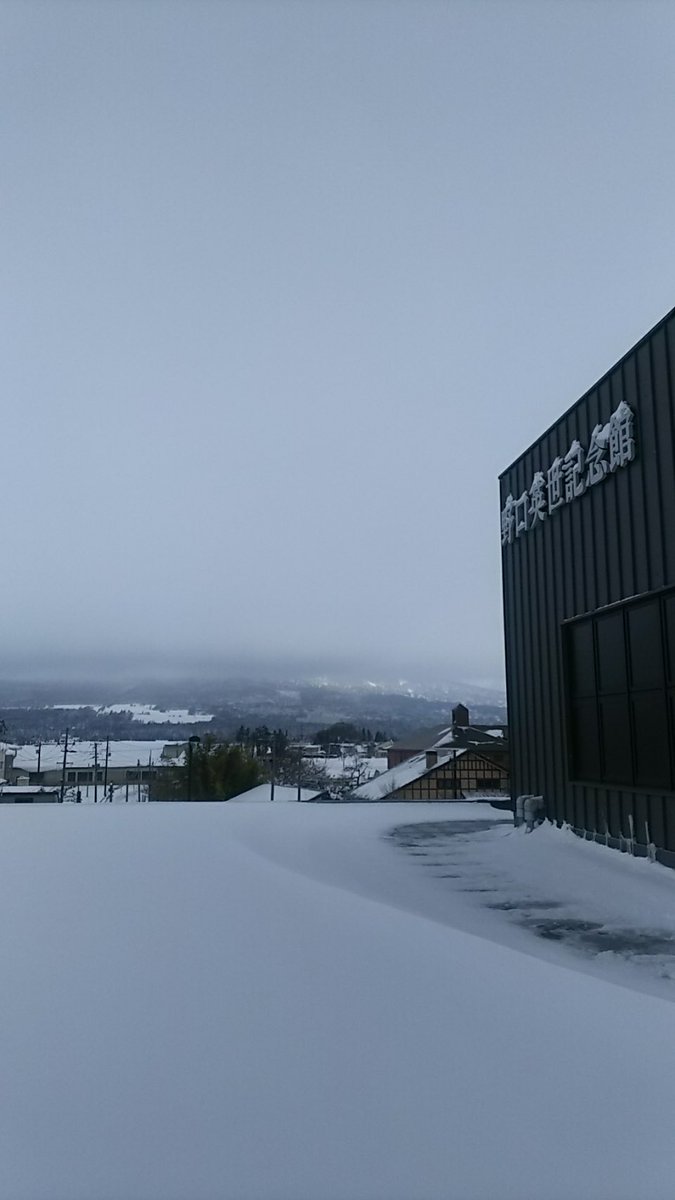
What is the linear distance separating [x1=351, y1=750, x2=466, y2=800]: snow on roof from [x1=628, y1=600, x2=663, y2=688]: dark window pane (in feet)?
66.9

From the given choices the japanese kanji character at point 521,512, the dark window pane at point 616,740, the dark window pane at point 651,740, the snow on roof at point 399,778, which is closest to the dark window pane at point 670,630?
the dark window pane at point 651,740

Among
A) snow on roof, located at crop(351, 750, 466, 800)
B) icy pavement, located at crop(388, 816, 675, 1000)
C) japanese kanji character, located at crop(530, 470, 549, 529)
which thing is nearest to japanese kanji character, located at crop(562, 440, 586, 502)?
japanese kanji character, located at crop(530, 470, 549, 529)

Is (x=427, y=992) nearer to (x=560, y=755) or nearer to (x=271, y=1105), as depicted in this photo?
(x=271, y=1105)

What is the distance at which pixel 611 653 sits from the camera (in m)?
9.02

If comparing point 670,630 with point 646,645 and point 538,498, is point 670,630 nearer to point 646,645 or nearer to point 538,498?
point 646,645

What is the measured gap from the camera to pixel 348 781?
60.7m

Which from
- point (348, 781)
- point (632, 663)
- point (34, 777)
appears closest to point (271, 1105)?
point (632, 663)

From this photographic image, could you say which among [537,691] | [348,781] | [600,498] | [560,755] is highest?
[600,498]

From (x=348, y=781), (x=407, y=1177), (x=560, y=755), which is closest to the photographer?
(x=407, y=1177)

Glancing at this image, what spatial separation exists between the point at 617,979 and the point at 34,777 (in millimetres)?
54790

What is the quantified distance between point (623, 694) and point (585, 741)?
1.13m

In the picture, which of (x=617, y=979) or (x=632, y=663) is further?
(x=632, y=663)

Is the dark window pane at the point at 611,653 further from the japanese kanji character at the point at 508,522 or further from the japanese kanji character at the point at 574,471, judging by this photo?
the japanese kanji character at the point at 508,522

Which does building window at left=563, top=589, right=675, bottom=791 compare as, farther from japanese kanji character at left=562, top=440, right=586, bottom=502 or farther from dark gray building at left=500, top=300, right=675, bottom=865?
japanese kanji character at left=562, top=440, right=586, bottom=502
